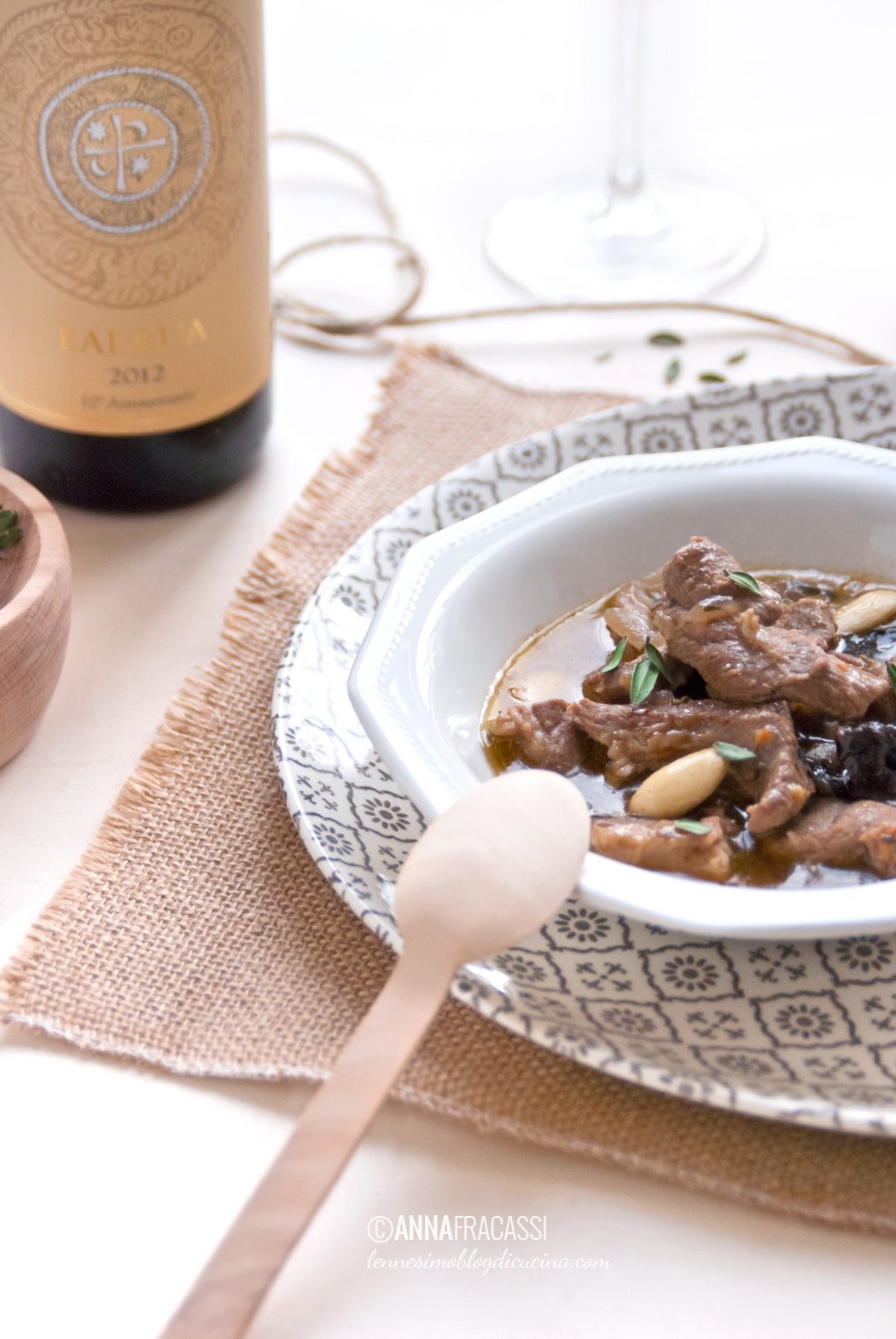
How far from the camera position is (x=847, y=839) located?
106cm

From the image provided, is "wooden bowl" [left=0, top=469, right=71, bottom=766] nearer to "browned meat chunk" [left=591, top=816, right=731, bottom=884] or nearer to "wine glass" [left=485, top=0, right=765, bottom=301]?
"browned meat chunk" [left=591, top=816, right=731, bottom=884]

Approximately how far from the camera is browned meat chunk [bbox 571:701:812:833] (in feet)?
3.68

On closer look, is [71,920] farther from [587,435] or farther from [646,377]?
[646,377]

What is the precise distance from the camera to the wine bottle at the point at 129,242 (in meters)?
1.29

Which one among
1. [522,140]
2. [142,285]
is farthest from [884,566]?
Result: [522,140]

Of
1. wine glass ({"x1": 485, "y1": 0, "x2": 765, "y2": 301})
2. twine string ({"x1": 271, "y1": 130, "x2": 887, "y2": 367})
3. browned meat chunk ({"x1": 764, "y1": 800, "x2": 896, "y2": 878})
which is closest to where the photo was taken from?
browned meat chunk ({"x1": 764, "y1": 800, "x2": 896, "y2": 878})

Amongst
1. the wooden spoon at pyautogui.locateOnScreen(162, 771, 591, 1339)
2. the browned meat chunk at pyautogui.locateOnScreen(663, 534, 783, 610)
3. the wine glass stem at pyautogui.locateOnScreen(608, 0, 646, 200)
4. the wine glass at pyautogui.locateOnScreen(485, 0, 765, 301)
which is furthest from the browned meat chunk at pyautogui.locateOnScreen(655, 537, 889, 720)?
the wine glass stem at pyautogui.locateOnScreen(608, 0, 646, 200)

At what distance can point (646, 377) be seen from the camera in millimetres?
1850

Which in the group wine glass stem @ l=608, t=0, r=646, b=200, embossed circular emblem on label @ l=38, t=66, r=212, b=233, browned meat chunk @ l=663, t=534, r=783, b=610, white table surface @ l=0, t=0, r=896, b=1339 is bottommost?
white table surface @ l=0, t=0, r=896, b=1339

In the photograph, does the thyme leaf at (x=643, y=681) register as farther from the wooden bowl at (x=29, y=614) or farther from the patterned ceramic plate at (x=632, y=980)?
the wooden bowl at (x=29, y=614)

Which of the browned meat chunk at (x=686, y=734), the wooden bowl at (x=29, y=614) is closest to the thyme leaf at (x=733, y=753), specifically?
the browned meat chunk at (x=686, y=734)

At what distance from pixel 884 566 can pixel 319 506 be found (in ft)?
1.98

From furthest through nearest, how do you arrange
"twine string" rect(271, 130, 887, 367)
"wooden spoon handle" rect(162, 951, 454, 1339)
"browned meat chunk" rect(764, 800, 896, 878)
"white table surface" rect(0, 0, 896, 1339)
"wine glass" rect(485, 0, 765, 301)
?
"wine glass" rect(485, 0, 765, 301) → "twine string" rect(271, 130, 887, 367) → "browned meat chunk" rect(764, 800, 896, 878) → "white table surface" rect(0, 0, 896, 1339) → "wooden spoon handle" rect(162, 951, 454, 1339)

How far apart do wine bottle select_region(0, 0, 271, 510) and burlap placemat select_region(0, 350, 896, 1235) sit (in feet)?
0.86
